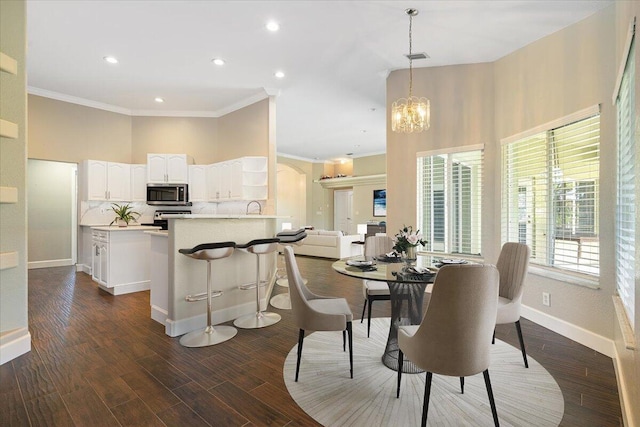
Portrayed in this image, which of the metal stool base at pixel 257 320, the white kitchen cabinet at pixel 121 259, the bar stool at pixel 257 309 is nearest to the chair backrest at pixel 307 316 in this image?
the bar stool at pixel 257 309

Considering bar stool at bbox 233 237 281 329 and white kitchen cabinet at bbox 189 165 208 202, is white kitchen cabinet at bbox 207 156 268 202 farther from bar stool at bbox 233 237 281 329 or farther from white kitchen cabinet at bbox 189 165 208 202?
bar stool at bbox 233 237 281 329

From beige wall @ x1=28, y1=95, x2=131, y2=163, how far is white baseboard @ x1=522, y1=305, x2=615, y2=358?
7.44 m

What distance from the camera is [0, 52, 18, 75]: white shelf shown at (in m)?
1.79

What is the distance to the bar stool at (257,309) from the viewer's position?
312 centimetres

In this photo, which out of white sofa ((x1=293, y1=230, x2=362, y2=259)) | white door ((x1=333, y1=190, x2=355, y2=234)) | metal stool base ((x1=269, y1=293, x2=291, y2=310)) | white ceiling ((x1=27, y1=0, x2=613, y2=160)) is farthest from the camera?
white door ((x1=333, y1=190, x2=355, y2=234))

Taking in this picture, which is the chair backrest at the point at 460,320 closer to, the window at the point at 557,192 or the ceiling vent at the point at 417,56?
the window at the point at 557,192

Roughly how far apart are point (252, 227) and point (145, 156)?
424 centimetres

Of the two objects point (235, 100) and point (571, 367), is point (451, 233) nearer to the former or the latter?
point (571, 367)

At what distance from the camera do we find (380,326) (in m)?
3.14

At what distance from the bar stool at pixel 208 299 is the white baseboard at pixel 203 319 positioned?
8 centimetres

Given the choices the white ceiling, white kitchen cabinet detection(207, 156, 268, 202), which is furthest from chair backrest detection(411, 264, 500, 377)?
white kitchen cabinet detection(207, 156, 268, 202)

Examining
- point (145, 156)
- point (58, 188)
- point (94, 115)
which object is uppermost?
point (94, 115)

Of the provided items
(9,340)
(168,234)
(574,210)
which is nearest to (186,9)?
(168,234)

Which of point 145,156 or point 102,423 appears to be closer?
point 102,423
